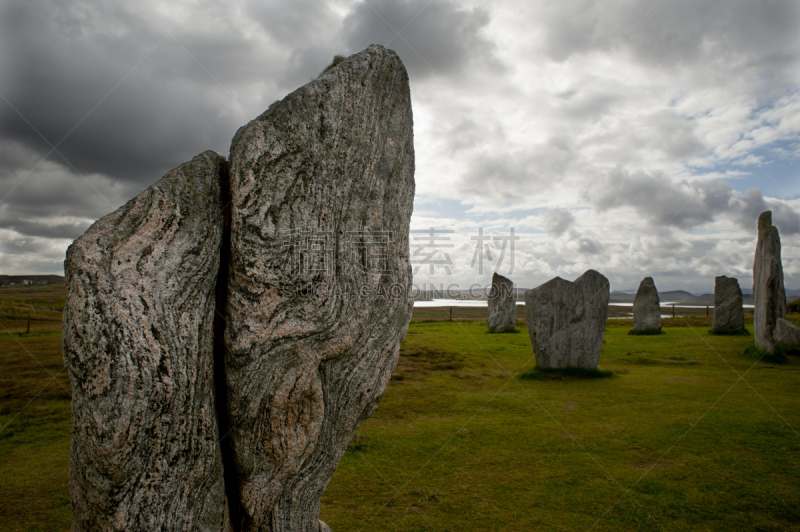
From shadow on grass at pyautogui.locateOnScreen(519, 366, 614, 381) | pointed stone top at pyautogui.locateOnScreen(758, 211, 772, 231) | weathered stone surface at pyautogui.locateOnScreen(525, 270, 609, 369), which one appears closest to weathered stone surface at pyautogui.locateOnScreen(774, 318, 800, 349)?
pointed stone top at pyautogui.locateOnScreen(758, 211, 772, 231)

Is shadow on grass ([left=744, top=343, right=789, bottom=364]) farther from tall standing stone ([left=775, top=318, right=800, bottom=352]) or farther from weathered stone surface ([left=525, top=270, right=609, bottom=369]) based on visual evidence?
weathered stone surface ([left=525, top=270, right=609, bottom=369])

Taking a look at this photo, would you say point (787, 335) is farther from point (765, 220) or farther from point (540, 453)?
point (540, 453)

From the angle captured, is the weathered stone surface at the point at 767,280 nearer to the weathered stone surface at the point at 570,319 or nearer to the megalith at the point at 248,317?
the weathered stone surface at the point at 570,319

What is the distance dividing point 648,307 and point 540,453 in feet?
60.1

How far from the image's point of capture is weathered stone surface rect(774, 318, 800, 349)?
13.9m

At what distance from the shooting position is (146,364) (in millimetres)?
3047

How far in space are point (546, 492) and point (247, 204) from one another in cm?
545

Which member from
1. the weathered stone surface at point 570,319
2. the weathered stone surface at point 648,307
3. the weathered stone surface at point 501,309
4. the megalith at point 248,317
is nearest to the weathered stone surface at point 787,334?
the weathered stone surface at point 570,319

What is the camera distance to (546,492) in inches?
235

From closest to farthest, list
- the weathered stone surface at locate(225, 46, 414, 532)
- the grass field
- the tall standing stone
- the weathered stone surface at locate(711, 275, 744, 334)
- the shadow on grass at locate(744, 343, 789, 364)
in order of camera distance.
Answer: the weathered stone surface at locate(225, 46, 414, 532), the grass field, the shadow on grass at locate(744, 343, 789, 364), the tall standing stone, the weathered stone surface at locate(711, 275, 744, 334)

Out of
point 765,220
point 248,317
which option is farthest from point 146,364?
point 765,220

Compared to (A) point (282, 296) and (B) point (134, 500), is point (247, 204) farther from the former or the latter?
(B) point (134, 500)

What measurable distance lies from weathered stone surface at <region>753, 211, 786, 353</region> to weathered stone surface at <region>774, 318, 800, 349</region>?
0.38 m

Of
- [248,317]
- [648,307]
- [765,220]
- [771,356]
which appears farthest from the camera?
[648,307]
